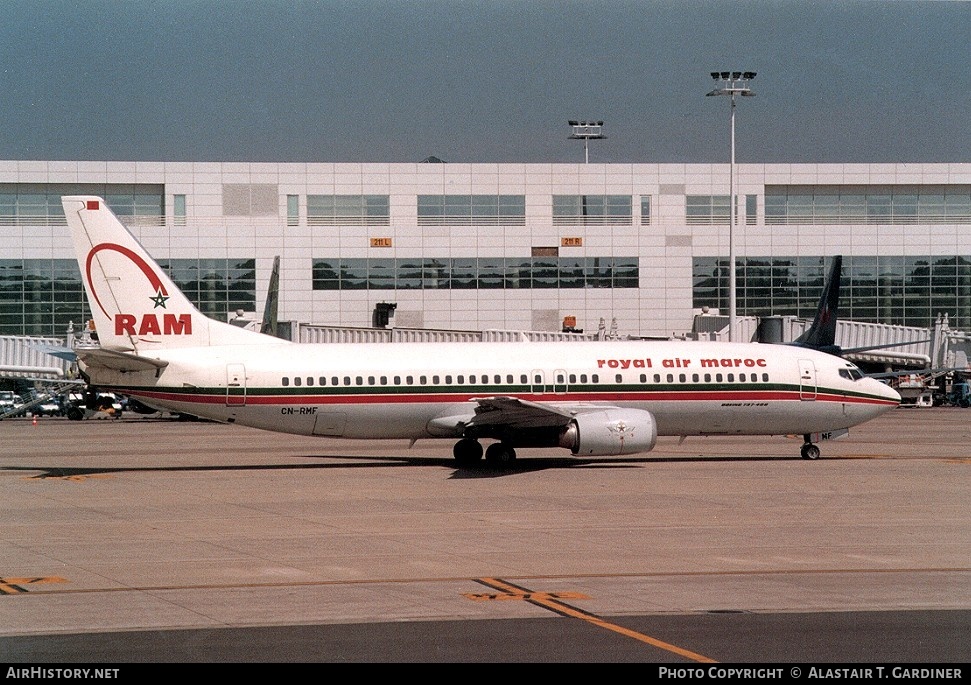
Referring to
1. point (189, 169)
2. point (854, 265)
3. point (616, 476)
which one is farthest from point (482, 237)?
point (616, 476)

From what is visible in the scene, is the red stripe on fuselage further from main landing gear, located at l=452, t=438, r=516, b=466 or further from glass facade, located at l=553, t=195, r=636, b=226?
glass facade, located at l=553, t=195, r=636, b=226

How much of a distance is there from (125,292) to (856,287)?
60598mm

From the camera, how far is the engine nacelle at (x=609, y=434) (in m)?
32.8

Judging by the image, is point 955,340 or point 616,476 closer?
point 616,476

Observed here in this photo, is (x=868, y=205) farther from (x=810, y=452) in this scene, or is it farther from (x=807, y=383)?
(x=810, y=452)

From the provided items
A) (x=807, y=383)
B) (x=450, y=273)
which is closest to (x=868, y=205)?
(x=450, y=273)

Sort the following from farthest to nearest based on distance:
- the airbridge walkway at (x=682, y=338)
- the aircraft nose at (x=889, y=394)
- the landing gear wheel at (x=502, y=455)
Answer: the airbridge walkway at (x=682, y=338), the aircraft nose at (x=889, y=394), the landing gear wheel at (x=502, y=455)

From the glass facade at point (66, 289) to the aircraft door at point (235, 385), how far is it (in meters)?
44.2

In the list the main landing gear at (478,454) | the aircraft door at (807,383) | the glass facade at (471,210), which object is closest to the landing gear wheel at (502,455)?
the main landing gear at (478,454)

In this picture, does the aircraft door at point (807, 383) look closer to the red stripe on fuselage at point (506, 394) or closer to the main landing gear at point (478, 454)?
the red stripe on fuselage at point (506, 394)

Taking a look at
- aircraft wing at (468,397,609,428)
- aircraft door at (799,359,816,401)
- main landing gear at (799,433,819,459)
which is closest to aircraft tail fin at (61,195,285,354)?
aircraft wing at (468,397,609,428)

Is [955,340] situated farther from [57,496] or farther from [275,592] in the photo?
[275,592]

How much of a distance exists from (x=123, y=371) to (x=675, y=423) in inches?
630
